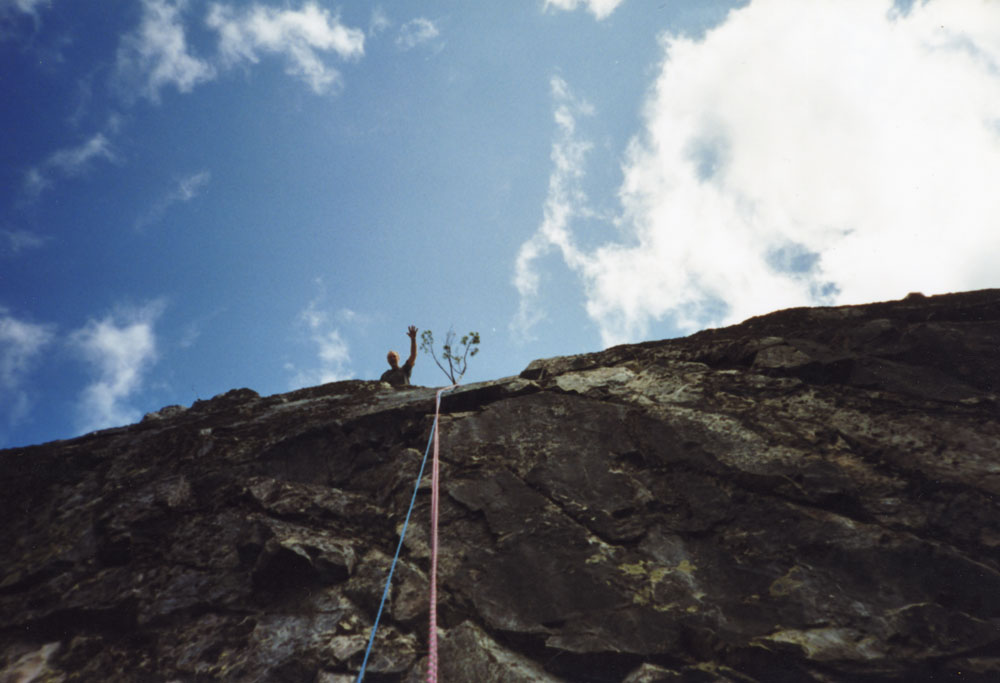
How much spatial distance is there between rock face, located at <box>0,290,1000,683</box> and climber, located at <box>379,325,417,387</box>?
3.56 meters

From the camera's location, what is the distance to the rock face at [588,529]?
3.39 meters

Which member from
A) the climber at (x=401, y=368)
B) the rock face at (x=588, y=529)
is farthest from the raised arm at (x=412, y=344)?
the rock face at (x=588, y=529)

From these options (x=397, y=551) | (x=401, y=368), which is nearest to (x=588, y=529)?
(x=397, y=551)

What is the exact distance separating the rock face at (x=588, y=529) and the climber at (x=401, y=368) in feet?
11.7

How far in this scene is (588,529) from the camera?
14.0ft

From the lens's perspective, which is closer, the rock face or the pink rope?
the pink rope

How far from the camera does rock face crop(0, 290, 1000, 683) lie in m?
3.39

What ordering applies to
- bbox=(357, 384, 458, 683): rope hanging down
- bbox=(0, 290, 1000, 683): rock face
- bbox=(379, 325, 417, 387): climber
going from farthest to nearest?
bbox=(379, 325, 417, 387): climber < bbox=(0, 290, 1000, 683): rock face < bbox=(357, 384, 458, 683): rope hanging down

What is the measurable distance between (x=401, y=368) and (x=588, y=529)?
6.70 m

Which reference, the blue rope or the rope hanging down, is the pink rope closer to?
the rope hanging down

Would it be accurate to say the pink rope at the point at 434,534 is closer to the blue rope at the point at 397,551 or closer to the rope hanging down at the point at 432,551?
→ the rope hanging down at the point at 432,551

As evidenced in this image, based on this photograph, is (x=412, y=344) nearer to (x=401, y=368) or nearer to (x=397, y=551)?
(x=401, y=368)

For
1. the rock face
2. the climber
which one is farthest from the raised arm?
the rock face

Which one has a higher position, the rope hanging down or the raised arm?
the raised arm
